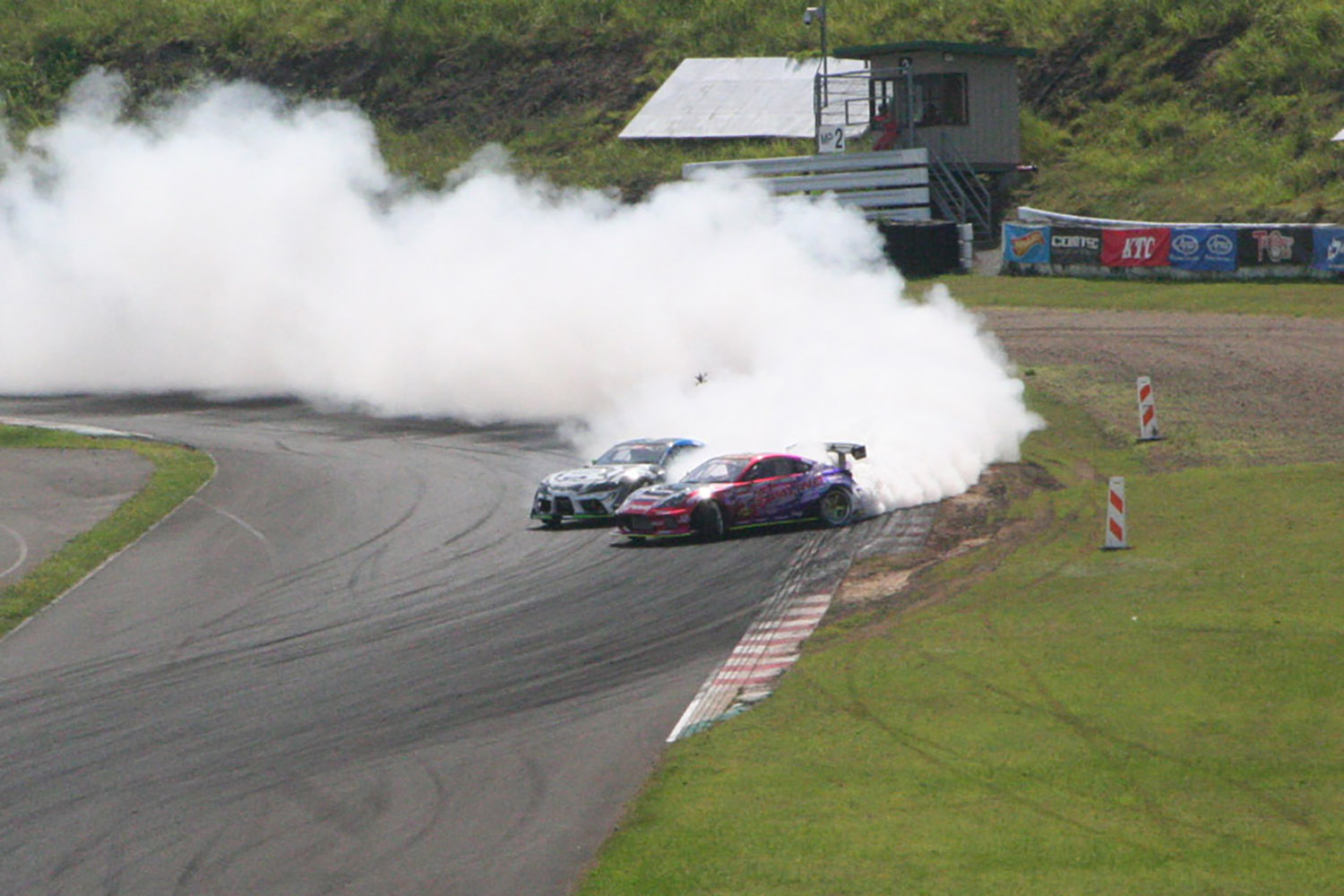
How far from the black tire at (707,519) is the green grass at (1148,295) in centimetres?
1989

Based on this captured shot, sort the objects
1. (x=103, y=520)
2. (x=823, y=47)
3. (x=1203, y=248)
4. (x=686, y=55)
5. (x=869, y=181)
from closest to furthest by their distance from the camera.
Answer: (x=103, y=520) → (x=1203, y=248) → (x=869, y=181) → (x=823, y=47) → (x=686, y=55)

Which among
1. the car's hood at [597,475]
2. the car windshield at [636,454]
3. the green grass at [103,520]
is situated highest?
the car windshield at [636,454]

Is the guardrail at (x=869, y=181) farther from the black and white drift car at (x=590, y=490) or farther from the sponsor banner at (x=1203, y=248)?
the black and white drift car at (x=590, y=490)

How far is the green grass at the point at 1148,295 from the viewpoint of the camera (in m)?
37.8

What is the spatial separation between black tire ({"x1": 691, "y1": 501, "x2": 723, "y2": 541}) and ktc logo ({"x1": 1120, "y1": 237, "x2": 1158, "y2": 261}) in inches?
936

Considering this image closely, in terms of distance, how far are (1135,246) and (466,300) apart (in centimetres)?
1771

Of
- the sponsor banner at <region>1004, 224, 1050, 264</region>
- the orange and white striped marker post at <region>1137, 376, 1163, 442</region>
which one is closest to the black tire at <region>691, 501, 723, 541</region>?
the orange and white striped marker post at <region>1137, 376, 1163, 442</region>

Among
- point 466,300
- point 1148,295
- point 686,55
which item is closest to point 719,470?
point 466,300

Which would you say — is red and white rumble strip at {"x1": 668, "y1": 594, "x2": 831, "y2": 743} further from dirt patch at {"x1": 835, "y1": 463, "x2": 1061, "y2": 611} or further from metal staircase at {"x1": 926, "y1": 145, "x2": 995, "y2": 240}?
metal staircase at {"x1": 926, "y1": 145, "x2": 995, "y2": 240}

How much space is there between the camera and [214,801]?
1310 cm

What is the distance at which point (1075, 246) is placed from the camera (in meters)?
44.0

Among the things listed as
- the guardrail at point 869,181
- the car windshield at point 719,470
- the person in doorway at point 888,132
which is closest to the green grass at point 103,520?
the car windshield at point 719,470

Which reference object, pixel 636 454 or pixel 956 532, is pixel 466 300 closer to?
pixel 636 454

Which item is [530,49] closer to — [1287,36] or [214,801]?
[1287,36]
